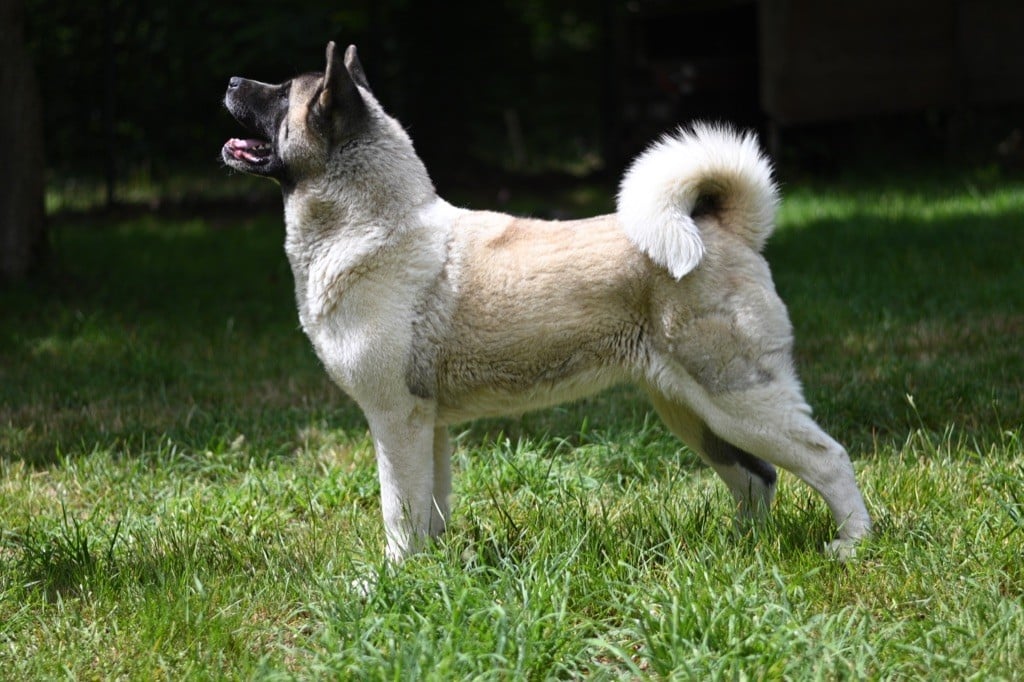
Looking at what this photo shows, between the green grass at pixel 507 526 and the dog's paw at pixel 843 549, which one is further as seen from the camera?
the dog's paw at pixel 843 549

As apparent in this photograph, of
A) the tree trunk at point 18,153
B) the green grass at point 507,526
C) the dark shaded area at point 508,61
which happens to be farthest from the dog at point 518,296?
the dark shaded area at point 508,61

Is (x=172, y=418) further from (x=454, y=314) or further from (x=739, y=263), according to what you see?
(x=739, y=263)

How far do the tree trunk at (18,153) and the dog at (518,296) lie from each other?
14.5ft

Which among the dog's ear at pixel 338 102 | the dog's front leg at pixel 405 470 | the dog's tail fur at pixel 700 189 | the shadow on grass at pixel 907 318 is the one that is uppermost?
the dog's ear at pixel 338 102

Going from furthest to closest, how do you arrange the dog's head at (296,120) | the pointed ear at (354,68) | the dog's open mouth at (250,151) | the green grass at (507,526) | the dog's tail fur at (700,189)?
the pointed ear at (354,68), the dog's open mouth at (250,151), the dog's head at (296,120), the dog's tail fur at (700,189), the green grass at (507,526)

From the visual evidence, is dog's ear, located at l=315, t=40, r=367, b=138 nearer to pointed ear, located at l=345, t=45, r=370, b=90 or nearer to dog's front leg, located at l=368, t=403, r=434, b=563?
pointed ear, located at l=345, t=45, r=370, b=90

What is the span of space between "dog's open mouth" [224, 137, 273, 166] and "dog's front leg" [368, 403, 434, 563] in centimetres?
93

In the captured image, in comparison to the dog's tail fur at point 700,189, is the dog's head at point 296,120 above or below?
above

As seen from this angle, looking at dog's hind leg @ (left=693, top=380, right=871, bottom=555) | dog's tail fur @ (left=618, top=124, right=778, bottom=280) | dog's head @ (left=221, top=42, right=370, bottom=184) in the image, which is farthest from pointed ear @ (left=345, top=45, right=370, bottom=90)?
dog's hind leg @ (left=693, top=380, right=871, bottom=555)

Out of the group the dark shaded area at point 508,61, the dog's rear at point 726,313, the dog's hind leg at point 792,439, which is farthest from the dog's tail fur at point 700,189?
the dark shaded area at point 508,61

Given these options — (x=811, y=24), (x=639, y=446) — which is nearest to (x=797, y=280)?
(x=639, y=446)

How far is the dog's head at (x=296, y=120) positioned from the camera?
140 inches

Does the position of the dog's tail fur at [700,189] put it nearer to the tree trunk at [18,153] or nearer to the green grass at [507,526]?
the green grass at [507,526]

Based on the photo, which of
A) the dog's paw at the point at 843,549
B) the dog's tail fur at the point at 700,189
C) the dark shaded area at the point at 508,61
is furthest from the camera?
the dark shaded area at the point at 508,61
